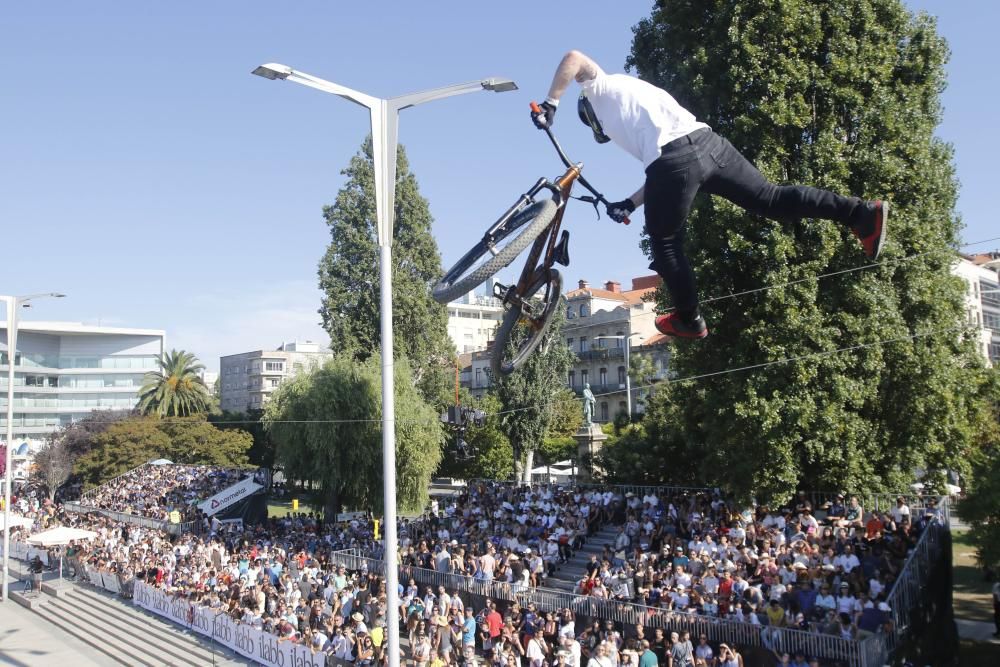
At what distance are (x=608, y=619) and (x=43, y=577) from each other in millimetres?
28768

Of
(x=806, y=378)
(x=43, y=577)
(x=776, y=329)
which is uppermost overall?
(x=776, y=329)

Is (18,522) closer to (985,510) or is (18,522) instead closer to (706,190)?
(985,510)

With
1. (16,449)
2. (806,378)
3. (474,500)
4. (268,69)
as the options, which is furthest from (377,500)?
(16,449)

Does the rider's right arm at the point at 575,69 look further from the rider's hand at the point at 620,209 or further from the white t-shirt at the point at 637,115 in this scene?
the rider's hand at the point at 620,209

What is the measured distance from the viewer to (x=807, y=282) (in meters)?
17.0

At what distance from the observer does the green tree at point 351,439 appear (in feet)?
109

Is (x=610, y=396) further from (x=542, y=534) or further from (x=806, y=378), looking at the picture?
(x=806, y=378)

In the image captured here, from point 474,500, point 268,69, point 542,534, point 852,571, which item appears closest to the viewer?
point 268,69

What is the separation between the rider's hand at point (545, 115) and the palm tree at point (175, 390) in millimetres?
67794

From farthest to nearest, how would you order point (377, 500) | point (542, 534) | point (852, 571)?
point (377, 500)
point (542, 534)
point (852, 571)

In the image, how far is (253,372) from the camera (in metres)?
120

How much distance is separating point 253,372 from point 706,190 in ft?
396

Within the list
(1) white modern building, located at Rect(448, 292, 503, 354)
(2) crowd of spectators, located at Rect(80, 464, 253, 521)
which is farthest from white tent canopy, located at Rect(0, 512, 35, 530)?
A: (1) white modern building, located at Rect(448, 292, 503, 354)

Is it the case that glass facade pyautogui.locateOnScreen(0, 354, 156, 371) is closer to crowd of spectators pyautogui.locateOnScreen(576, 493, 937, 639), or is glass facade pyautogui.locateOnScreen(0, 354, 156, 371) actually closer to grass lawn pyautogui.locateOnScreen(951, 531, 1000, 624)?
crowd of spectators pyautogui.locateOnScreen(576, 493, 937, 639)
